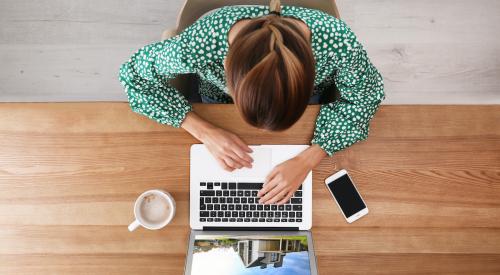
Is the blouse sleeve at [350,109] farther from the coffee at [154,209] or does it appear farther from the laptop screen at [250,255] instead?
the coffee at [154,209]

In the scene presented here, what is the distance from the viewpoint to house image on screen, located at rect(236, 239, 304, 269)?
0.85 meters

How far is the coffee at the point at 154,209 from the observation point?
90cm

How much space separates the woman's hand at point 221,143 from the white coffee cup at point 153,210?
159 millimetres

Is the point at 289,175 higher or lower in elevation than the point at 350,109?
lower

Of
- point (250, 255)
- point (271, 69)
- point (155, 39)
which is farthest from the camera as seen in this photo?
point (155, 39)

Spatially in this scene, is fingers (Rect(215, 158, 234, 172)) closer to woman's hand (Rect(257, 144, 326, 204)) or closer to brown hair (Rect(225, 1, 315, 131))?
woman's hand (Rect(257, 144, 326, 204))

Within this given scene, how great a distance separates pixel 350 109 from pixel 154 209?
545 mm

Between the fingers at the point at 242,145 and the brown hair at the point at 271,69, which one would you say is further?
the fingers at the point at 242,145

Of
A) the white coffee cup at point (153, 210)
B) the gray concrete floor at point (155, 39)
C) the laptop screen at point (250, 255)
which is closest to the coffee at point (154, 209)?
the white coffee cup at point (153, 210)

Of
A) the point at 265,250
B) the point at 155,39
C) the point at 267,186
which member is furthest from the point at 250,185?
the point at 155,39

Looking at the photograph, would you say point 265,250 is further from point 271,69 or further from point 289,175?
point 271,69

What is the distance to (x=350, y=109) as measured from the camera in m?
0.91

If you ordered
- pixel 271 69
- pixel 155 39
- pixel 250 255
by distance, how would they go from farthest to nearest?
pixel 155 39 < pixel 250 255 < pixel 271 69

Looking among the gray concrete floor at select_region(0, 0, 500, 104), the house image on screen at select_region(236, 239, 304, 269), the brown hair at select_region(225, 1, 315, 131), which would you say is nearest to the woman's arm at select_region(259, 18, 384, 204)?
the house image on screen at select_region(236, 239, 304, 269)
